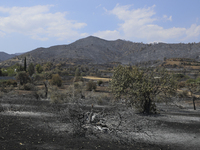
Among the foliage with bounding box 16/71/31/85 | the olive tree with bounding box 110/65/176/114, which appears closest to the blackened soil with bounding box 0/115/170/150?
the olive tree with bounding box 110/65/176/114

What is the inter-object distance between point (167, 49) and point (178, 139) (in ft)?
581

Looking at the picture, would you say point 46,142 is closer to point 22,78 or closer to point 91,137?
point 91,137

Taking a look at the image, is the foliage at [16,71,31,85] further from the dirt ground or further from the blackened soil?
the blackened soil

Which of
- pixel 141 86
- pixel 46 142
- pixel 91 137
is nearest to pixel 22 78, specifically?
pixel 141 86

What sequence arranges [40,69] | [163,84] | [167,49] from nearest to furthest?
1. [163,84]
2. [40,69]
3. [167,49]

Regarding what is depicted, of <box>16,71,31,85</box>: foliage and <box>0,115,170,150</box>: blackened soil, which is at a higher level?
Answer: <box>16,71,31,85</box>: foliage

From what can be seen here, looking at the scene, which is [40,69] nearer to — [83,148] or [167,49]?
[83,148]

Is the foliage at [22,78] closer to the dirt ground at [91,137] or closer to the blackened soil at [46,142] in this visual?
the dirt ground at [91,137]

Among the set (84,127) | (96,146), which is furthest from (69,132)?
(96,146)

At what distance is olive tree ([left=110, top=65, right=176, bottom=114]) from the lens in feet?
65.5

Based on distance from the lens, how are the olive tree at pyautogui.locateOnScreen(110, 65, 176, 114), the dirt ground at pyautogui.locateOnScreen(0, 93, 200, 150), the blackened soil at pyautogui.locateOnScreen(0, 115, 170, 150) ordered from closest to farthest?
the blackened soil at pyautogui.locateOnScreen(0, 115, 170, 150)
the dirt ground at pyautogui.locateOnScreen(0, 93, 200, 150)
the olive tree at pyautogui.locateOnScreen(110, 65, 176, 114)

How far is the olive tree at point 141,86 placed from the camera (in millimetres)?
19969

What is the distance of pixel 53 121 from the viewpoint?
16.0m

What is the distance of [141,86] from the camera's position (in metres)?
19.9
